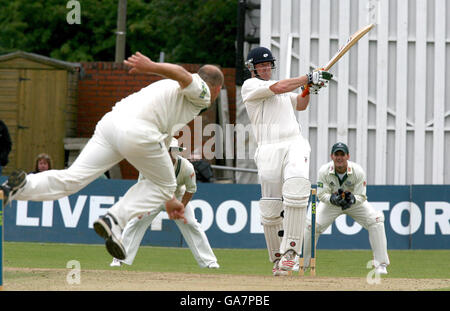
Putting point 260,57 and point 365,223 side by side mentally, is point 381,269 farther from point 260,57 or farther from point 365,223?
point 260,57

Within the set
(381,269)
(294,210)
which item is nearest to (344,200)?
(381,269)

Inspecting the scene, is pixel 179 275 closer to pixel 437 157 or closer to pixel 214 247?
pixel 214 247

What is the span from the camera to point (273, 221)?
9.85 m

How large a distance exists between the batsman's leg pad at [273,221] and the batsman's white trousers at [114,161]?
199cm

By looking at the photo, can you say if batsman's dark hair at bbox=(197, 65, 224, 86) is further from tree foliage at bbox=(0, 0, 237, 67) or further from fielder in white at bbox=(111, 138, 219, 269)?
tree foliage at bbox=(0, 0, 237, 67)

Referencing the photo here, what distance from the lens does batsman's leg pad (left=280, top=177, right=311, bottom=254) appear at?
9336mm

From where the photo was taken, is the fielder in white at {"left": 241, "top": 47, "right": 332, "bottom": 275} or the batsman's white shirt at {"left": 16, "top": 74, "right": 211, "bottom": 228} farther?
the fielder in white at {"left": 241, "top": 47, "right": 332, "bottom": 275}

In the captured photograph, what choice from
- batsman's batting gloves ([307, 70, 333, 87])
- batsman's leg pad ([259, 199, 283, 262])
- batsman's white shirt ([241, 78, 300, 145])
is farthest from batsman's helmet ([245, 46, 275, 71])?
batsman's leg pad ([259, 199, 283, 262])

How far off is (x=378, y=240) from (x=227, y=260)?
2503mm

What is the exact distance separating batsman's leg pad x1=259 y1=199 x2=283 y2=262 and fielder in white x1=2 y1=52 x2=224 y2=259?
6.16ft

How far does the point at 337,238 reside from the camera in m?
15.6

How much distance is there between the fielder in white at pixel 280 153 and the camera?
30.7 feet

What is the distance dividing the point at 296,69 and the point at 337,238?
4.18 metres

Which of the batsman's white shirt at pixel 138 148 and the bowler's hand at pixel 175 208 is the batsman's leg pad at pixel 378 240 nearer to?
the bowler's hand at pixel 175 208
